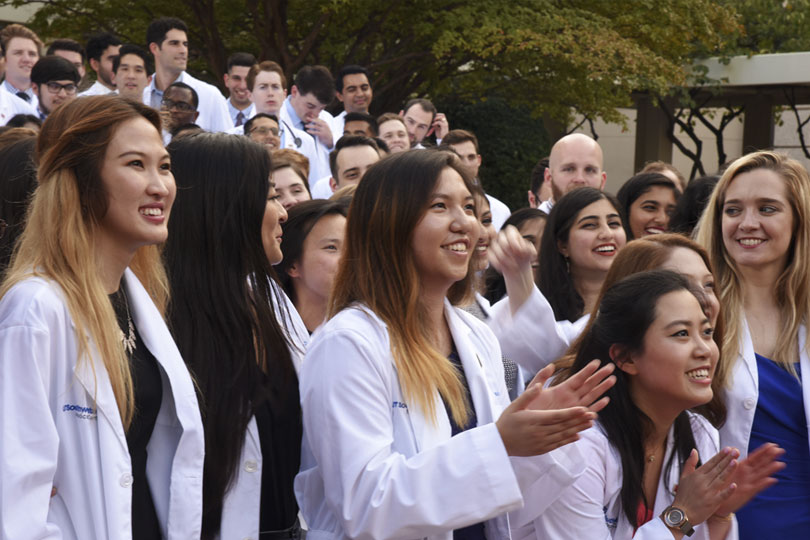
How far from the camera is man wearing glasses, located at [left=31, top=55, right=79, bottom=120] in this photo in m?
9.09

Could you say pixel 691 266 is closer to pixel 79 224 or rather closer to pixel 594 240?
pixel 594 240

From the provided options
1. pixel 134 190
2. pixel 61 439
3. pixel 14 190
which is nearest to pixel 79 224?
pixel 134 190

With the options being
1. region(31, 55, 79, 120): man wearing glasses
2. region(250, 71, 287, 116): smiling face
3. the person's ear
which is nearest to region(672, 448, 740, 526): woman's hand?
the person's ear

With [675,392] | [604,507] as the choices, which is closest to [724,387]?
[675,392]

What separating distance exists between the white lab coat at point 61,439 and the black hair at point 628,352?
139 cm

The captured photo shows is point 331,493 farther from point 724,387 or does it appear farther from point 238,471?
point 724,387

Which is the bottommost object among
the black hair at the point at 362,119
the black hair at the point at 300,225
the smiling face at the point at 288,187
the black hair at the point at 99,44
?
the black hair at the point at 300,225

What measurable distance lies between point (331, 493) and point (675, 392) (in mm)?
1268

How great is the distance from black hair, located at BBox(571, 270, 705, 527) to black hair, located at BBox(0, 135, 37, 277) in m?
1.91

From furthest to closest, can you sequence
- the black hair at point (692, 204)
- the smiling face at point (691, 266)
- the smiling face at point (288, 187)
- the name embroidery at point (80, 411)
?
the smiling face at point (288, 187) < the black hair at point (692, 204) < the smiling face at point (691, 266) < the name embroidery at point (80, 411)

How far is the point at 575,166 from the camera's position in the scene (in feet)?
23.8

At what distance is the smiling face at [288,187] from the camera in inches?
230

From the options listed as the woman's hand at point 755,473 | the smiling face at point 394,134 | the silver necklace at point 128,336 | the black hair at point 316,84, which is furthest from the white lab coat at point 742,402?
the black hair at point 316,84

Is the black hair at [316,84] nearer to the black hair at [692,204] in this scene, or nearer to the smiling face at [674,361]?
the black hair at [692,204]
